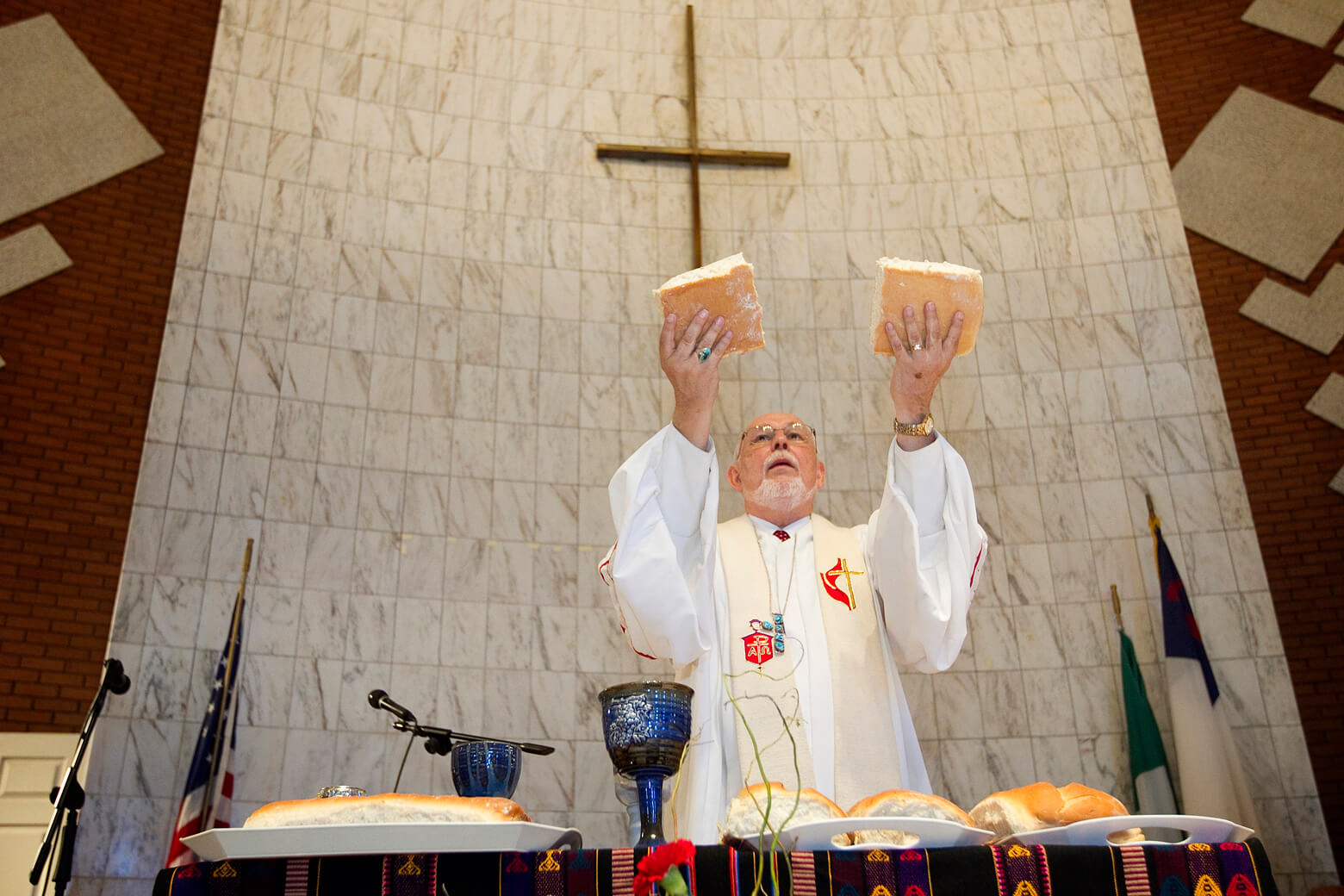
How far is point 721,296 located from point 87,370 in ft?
14.8

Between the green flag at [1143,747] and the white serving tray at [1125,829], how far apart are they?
415 cm

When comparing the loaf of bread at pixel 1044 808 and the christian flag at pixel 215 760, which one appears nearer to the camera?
the loaf of bread at pixel 1044 808

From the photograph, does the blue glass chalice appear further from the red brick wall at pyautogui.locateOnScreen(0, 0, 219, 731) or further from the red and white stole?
the red brick wall at pyautogui.locateOnScreen(0, 0, 219, 731)

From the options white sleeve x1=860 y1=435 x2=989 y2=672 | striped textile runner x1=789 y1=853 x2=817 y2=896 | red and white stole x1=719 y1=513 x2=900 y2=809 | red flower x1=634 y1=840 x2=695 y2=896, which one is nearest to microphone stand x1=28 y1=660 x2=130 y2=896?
red and white stole x1=719 y1=513 x2=900 y2=809

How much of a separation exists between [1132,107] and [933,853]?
7042mm

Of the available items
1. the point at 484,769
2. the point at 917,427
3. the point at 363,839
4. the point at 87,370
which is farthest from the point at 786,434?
the point at 87,370

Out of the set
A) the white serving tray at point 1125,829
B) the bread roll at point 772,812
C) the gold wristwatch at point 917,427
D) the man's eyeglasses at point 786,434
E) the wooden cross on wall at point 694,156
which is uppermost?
the wooden cross on wall at point 694,156

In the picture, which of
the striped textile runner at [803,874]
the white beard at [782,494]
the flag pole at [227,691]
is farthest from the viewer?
the flag pole at [227,691]

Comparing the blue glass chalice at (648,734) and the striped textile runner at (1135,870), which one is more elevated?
the blue glass chalice at (648,734)

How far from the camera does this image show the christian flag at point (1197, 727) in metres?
5.93

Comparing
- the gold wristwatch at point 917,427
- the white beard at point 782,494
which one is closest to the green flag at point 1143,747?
the white beard at point 782,494

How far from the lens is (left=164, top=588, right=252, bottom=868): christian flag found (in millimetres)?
5488

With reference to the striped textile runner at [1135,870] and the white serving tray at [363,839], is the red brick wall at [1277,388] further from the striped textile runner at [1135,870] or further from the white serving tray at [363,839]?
the white serving tray at [363,839]

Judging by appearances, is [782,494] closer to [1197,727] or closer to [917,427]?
[917,427]
